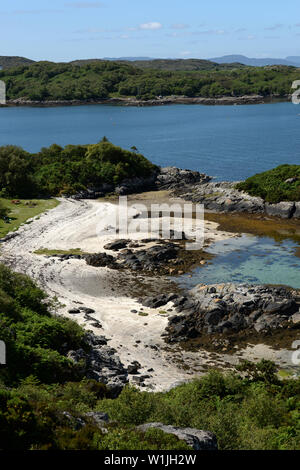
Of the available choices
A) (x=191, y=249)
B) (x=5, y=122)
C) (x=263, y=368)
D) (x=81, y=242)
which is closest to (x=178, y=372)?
(x=263, y=368)

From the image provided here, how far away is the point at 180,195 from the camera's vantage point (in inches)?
3278

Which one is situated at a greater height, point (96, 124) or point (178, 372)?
point (96, 124)

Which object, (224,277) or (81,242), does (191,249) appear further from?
(81,242)

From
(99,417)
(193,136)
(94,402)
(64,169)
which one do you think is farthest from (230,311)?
(193,136)

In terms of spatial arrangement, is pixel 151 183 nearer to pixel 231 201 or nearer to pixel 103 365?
pixel 231 201

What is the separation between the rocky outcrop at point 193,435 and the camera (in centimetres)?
1856

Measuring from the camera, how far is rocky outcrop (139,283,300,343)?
38656 mm

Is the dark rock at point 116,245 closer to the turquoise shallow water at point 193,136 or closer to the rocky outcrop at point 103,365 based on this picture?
the rocky outcrop at point 103,365

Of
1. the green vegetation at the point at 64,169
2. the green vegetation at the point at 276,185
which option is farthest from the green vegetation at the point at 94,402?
the green vegetation at the point at 64,169

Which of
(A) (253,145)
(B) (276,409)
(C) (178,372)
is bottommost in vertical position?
(C) (178,372)

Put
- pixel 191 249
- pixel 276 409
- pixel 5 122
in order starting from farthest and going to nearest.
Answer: pixel 5 122, pixel 191 249, pixel 276 409

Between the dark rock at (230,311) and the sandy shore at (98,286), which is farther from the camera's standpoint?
the dark rock at (230,311)

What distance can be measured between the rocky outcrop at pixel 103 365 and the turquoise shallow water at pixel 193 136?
6366 centimetres

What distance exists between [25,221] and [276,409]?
49.1 m
